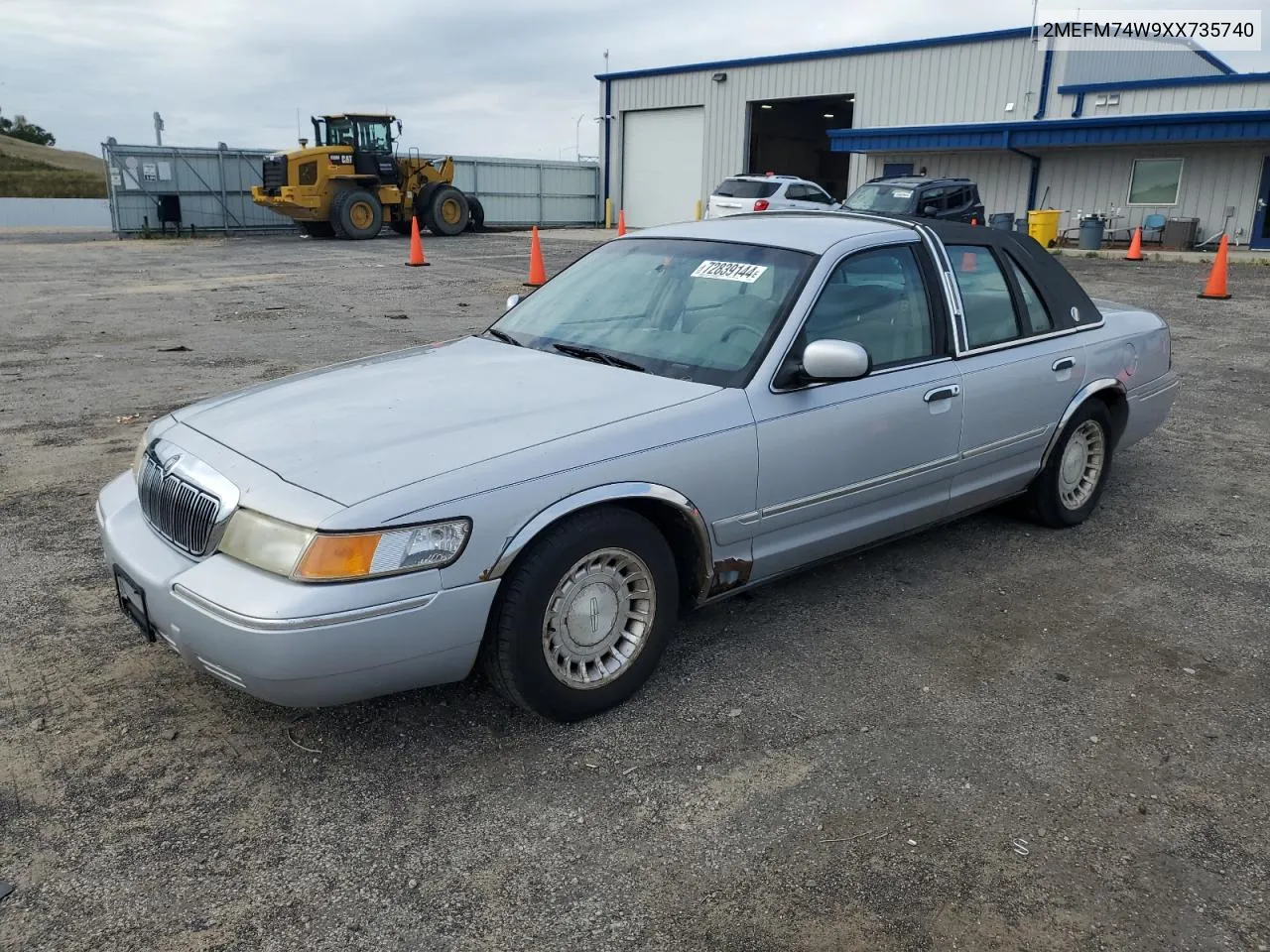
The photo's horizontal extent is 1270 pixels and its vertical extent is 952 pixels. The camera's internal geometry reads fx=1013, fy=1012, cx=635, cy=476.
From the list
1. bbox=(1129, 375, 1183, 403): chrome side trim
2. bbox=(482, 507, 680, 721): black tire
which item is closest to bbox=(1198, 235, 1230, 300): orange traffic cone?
bbox=(1129, 375, 1183, 403): chrome side trim

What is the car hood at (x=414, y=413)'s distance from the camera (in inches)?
114

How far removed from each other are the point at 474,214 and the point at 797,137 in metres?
15.9

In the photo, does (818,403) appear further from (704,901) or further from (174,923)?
(174,923)

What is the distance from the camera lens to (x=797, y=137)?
3978cm

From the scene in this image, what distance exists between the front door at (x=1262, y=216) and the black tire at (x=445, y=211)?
20052 mm

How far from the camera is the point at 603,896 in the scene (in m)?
2.49

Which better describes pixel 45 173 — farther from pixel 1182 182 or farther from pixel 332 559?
pixel 332 559

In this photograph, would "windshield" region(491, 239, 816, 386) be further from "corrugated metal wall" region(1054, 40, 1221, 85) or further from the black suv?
"corrugated metal wall" region(1054, 40, 1221, 85)

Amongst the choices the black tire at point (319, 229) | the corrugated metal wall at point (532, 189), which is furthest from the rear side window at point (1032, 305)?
the corrugated metal wall at point (532, 189)

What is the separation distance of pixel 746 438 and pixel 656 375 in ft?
1.35

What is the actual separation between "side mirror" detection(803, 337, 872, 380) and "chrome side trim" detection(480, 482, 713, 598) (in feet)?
2.14

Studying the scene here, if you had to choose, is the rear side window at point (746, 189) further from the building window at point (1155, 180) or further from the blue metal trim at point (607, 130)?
the blue metal trim at point (607, 130)

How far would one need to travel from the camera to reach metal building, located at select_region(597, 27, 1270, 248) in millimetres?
24031

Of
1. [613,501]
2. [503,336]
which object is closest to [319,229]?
[503,336]
